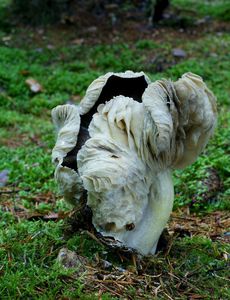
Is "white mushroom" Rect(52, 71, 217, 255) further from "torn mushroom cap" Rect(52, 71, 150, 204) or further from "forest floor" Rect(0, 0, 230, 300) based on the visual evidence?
"forest floor" Rect(0, 0, 230, 300)

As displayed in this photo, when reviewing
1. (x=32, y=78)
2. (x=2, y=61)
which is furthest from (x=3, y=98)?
(x=2, y=61)

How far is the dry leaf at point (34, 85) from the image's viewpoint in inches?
329

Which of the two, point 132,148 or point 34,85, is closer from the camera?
point 132,148

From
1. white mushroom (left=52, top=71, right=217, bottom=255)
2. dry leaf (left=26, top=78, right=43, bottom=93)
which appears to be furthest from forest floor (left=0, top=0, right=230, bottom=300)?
white mushroom (left=52, top=71, right=217, bottom=255)

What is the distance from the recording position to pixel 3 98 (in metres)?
8.03

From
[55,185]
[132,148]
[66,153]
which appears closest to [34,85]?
[55,185]

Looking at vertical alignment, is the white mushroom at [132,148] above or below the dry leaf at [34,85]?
above

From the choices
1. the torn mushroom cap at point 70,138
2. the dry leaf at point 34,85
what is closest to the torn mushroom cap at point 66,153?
the torn mushroom cap at point 70,138

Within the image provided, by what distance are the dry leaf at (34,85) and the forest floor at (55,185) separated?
2 centimetres

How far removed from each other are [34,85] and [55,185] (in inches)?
145

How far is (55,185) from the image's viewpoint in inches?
201

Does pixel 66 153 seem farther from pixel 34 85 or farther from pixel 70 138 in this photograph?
pixel 34 85

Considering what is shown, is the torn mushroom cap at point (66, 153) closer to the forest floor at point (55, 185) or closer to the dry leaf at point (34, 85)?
the forest floor at point (55, 185)

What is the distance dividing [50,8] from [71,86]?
314cm
